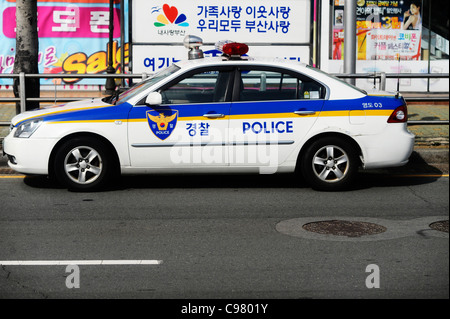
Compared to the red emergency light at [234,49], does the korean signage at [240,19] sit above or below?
above

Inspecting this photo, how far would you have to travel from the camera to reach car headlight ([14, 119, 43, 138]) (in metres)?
8.93

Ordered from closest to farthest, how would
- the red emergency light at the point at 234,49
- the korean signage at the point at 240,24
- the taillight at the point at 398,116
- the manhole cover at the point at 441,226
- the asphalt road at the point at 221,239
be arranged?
the asphalt road at the point at 221,239
the manhole cover at the point at 441,226
the taillight at the point at 398,116
the red emergency light at the point at 234,49
the korean signage at the point at 240,24

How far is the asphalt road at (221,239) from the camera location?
5.48 meters

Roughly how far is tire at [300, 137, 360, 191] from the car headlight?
3.07m

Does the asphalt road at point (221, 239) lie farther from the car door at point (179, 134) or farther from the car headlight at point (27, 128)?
the car headlight at point (27, 128)

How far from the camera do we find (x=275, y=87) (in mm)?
9148

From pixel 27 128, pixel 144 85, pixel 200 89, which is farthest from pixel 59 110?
pixel 200 89

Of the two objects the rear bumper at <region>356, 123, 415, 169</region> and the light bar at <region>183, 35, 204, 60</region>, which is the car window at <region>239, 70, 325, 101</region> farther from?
the light bar at <region>183, 35, 204, 60</region>

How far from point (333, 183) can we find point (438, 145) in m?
2.94

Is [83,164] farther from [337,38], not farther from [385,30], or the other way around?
[385,30]

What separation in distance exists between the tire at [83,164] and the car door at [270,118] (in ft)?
4.75

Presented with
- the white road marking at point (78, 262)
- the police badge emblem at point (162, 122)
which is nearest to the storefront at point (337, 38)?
the police badge emblem at point (162, 122)

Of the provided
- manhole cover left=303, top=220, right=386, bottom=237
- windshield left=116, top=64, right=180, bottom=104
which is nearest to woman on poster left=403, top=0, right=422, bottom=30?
windshield left=116, top=64, right=180, bottom=104
